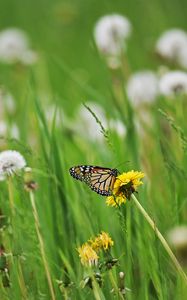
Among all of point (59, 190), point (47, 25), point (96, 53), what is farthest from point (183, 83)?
point (47, 25)

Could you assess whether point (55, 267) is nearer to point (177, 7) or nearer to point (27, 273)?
point (27, 273)

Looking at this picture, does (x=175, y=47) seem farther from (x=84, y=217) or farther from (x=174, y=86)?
(x=84, y=217)

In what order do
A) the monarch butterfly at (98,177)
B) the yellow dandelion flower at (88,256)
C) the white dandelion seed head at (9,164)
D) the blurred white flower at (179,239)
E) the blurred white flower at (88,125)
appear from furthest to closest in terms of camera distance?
1. the blurred white flower at (88,125)
2. the white dandelion seed head at (9,164)
3. the monarch butterfly at (98,177)
4. the yellow dandelion flower at (88,256)
5. the blurred white flower at (179,239)

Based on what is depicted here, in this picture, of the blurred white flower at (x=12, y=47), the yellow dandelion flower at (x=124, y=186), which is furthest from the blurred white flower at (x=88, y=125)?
the yellow dandelion flower at (x=124, y=186)

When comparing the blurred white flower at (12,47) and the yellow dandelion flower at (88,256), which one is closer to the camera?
the yellow dandelion flower at (88,256)

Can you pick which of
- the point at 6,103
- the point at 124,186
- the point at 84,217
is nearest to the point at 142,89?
the point at 6,103

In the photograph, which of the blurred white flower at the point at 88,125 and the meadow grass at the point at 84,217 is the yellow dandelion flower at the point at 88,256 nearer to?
the meadow grass at the point at 84,217
